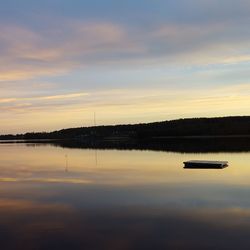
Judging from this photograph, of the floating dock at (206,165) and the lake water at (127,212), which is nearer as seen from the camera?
the lake water at (127,212)

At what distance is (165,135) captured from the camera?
131500mm

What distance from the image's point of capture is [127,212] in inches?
526

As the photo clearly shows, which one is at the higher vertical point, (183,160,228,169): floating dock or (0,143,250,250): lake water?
(183,160,228,169): floating dock

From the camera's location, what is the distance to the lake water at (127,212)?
10156 millimetres

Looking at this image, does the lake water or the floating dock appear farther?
the floating dock

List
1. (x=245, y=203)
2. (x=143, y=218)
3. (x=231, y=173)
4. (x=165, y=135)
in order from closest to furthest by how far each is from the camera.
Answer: (x=143, y=218) < (x=245, y=203) < (x=231, y=173) < (x=165, y=135)

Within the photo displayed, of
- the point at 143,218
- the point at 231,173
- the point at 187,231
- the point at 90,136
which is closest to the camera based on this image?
the point at 187,231

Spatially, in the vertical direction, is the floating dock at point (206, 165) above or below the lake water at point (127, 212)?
above

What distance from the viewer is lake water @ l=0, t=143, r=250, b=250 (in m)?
10.2

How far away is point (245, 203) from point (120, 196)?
15.7ft

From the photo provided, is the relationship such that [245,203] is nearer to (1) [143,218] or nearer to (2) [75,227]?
(1) [143,218]

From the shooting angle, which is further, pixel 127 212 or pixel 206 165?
pixel 206 165

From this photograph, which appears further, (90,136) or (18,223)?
(90,136)

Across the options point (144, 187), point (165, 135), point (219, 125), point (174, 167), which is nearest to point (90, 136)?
point (165, 135)
